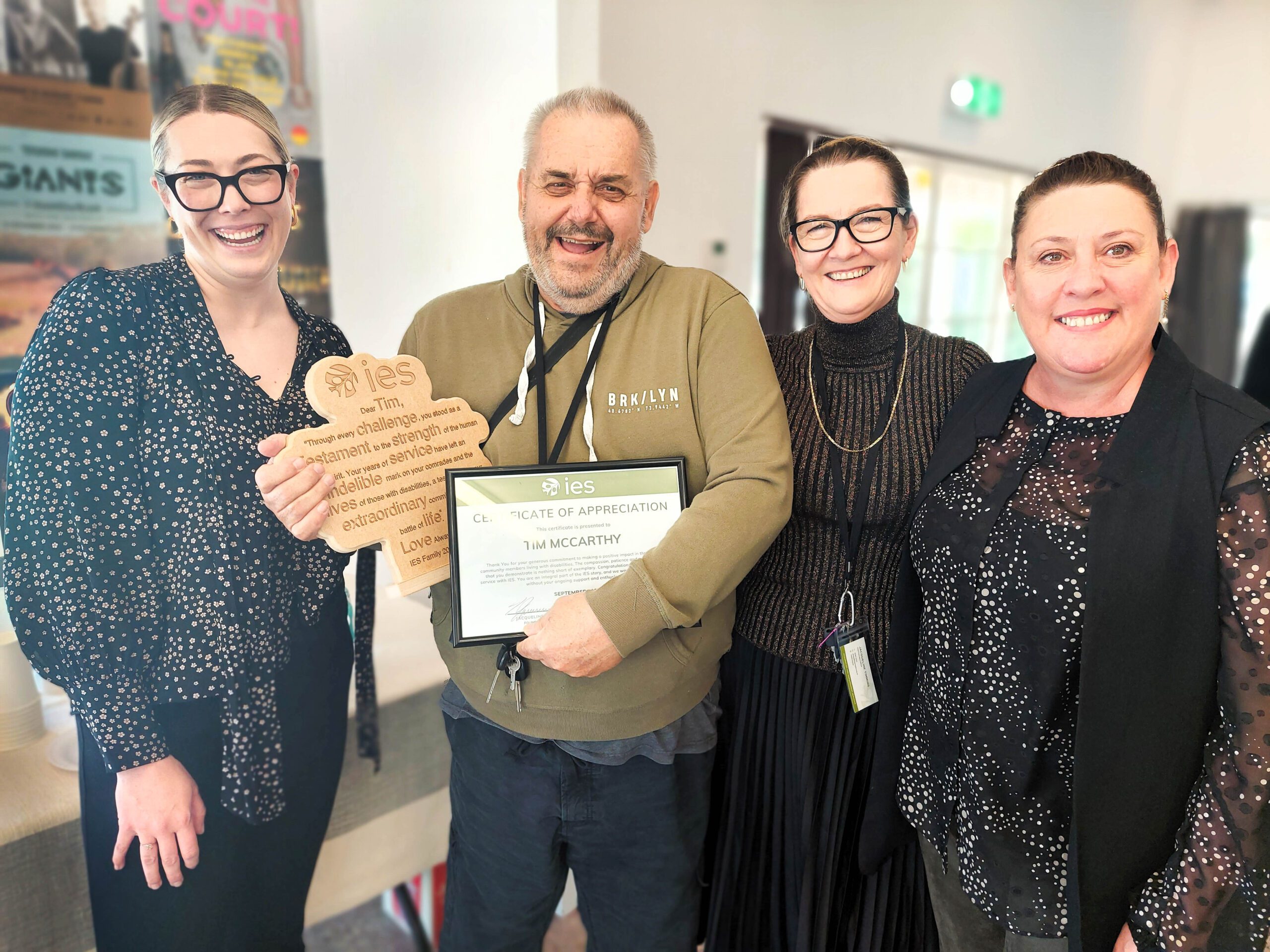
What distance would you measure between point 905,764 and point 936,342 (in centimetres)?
77

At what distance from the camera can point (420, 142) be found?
2.16 m

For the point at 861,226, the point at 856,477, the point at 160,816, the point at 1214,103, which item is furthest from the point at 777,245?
the point at 1214,103

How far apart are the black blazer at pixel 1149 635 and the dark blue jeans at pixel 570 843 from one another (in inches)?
24.9

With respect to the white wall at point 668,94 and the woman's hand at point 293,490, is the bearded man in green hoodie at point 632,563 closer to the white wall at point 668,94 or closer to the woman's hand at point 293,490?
the woman's hand at point 293,490

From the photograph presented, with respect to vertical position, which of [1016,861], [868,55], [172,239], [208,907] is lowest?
[208,907]

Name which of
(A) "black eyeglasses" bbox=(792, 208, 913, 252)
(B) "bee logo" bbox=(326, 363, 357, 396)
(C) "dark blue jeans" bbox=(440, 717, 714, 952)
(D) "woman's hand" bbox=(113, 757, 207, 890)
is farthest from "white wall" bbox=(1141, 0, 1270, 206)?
(D) "woman's hand" bbox=(113, 757, 207, 890)

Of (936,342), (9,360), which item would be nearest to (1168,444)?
(936,342)

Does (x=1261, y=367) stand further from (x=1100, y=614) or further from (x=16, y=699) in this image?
(x=16, y=699)

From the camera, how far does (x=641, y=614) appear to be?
3.73ft

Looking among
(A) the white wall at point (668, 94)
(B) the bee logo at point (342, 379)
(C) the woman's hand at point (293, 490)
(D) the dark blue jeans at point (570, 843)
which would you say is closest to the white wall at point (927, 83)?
(A) the white wall at point (668, 94)

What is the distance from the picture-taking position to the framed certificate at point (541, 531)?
1191 mm

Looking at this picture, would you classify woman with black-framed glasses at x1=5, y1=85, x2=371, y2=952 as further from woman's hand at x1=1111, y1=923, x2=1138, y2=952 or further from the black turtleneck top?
woman's hand at x1=1111, y1=923, x2=1138, y2=952

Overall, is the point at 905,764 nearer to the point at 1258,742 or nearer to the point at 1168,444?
the point at 1258,742

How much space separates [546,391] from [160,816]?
0.87 metres
